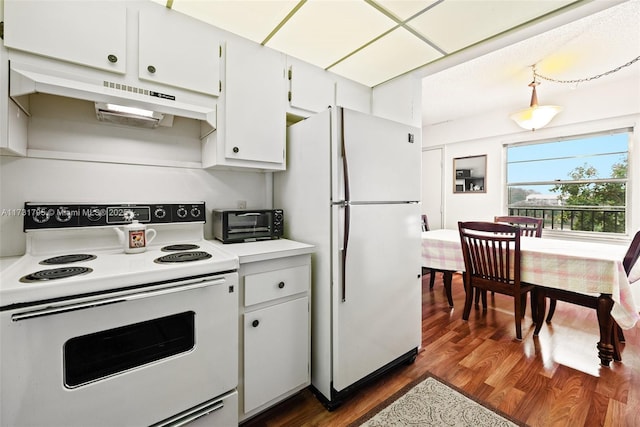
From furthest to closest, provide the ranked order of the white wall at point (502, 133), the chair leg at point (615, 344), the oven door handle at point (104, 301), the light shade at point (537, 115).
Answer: the white wall at point (502, 133)
the light shade at point (537, 115)
the chair leg at point (615, 344)
the oven door handle at point (104, 301)

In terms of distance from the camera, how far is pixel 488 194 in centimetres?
441

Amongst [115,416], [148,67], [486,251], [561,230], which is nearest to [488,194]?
[561,230]

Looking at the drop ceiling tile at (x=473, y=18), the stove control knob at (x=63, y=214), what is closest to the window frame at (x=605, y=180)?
the drop ceiling tile at (x=473, y=18)

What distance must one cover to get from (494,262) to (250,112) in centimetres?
237

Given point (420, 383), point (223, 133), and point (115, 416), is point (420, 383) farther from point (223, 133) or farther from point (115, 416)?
point (223, 133)

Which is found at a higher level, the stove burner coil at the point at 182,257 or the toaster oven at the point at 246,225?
the toaster oven at the point at 246,225

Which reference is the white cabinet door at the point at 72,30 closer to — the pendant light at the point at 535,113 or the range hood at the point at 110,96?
the range hood at the point at 110,96

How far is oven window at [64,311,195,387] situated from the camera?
1.01 m

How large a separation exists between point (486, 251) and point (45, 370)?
2.88 metres

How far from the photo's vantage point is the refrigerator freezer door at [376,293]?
1590 mm

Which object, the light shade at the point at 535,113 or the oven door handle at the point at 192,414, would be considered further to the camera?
the light shade at the point at 535,113

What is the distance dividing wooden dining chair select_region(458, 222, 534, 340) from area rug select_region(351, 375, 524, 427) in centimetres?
110

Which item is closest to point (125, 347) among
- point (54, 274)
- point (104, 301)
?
point (104, 301)

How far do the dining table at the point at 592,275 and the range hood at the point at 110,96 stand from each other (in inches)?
105
